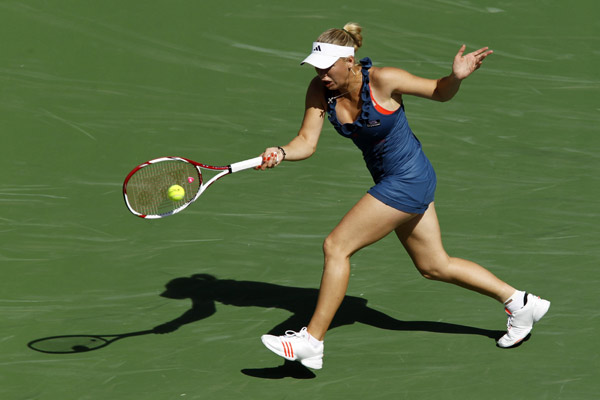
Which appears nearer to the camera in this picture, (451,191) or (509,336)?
(509,336)

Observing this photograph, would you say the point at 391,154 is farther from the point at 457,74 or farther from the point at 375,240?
the point at 457,74

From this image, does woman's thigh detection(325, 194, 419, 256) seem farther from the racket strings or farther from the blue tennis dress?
the racket strings

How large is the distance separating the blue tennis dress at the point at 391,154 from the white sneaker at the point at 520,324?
87 centimetres

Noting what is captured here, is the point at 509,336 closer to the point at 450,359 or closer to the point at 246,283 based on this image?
the point at 450,359

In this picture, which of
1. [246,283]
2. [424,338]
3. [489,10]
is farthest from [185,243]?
[489,10]

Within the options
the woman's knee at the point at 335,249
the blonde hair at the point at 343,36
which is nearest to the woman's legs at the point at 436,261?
the woman's knee at the point at 335,249

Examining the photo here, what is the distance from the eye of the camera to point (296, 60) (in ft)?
40.2

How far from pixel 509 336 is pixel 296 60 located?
649 centimetres

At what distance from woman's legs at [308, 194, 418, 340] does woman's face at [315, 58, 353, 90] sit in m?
0.67

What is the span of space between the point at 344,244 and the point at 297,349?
0.65m

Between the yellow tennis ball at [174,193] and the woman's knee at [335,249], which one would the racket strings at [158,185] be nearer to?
the yellow tennis ball at [174,193]

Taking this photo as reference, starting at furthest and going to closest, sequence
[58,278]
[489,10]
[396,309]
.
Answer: [489,10], [58,278], [396,309]

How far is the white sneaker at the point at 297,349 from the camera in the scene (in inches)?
233

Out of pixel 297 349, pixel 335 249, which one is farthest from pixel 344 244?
pixel 297 349
